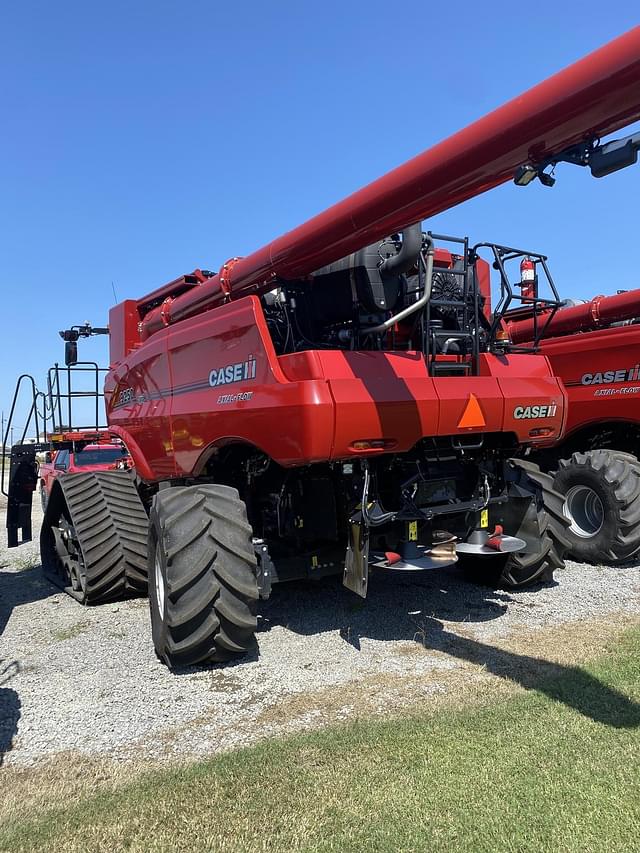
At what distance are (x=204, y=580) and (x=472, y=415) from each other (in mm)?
2099

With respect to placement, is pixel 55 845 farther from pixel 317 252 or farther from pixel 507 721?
pixel 317 252

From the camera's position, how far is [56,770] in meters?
3.10

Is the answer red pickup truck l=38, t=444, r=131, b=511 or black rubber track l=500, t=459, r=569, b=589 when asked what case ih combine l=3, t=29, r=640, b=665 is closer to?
black rubber track l=500, t=459, r=569, b=589

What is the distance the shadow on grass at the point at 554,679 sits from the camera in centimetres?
336

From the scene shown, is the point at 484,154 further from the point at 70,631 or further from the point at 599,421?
the point at 599,421

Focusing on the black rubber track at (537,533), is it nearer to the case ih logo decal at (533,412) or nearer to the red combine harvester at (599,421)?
the case ih logo decal at (533,412)

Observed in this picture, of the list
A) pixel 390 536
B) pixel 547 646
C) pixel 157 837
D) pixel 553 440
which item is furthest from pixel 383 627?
pixel 157 837

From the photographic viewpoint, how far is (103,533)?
6.12m

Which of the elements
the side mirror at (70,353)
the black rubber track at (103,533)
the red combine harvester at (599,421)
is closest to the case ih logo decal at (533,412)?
the red combine harvester at (599,421)

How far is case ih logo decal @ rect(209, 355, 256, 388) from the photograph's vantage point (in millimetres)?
4520

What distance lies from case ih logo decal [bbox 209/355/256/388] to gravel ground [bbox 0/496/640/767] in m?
1.85

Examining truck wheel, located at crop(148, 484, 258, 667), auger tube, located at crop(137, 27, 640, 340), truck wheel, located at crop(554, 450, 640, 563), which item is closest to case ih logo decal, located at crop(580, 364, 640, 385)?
truck wheel, located at crop(554, 450, 640, 563)

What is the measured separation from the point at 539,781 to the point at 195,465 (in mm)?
3323

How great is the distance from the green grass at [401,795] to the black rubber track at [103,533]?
3.22 meters
